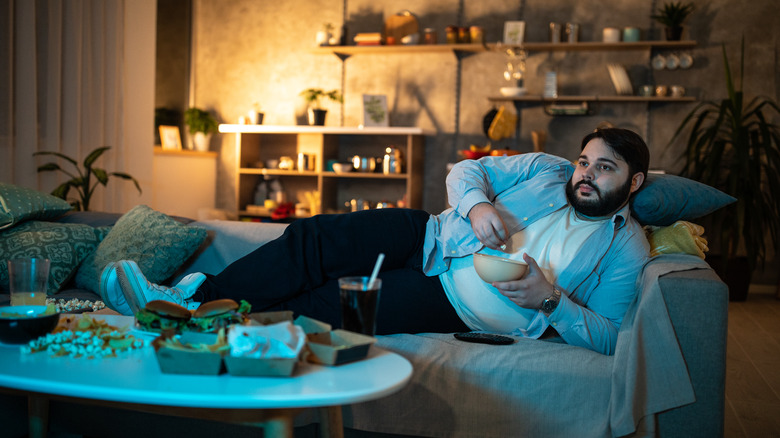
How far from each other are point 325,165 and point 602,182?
12.2 ft

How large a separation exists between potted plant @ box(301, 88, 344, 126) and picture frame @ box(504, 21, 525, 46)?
1391 millimetres

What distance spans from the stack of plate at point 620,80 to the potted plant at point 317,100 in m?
2.09

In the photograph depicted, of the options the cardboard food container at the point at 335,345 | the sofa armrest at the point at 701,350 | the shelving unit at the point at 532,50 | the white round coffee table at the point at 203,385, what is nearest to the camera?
the white round coffee table at the point at 203,385

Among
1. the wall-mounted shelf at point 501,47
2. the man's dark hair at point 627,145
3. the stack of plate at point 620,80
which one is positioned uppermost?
the wall-mounted shelf at point 501,47

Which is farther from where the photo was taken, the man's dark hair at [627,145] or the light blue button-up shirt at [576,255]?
the man's dark hair at [627,145]

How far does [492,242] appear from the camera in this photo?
177 centimetres

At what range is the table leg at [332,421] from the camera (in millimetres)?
1280

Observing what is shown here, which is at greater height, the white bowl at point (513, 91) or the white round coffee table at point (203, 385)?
the white bowl at point (513, 91)

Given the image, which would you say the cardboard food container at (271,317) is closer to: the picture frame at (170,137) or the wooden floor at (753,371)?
the wooden floor at (753,371)

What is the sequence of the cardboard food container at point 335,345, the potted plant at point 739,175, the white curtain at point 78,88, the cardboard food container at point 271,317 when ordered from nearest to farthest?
the cardboard food container at point 335,345, the cardboard food container at point 271,317, the white curtain at point 78,88, the potted plant at point 739,175

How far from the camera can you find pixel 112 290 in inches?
62.7

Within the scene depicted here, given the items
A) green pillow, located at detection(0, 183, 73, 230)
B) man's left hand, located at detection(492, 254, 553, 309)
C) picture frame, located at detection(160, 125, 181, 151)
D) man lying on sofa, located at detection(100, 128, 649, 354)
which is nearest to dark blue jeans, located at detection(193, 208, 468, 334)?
man lying on sofa, located at detection(100, 128, 649, 354)

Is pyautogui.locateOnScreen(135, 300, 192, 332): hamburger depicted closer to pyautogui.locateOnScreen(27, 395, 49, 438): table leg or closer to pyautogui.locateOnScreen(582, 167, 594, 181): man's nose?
pyautogui.locateOnScreen(27, 395, 49, 438): table leg

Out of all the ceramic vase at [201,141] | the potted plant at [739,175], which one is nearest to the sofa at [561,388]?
the potted plant at [739,175]
